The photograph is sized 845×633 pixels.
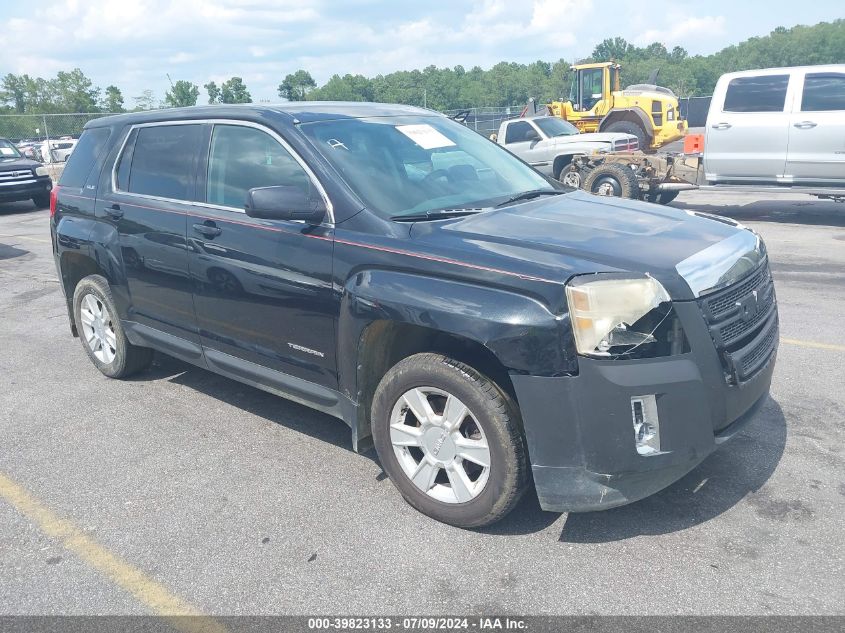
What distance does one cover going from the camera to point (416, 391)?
3338 mm

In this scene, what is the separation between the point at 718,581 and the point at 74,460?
135 inches

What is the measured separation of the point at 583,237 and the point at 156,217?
2.66m

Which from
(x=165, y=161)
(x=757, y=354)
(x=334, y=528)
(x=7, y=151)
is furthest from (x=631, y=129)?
(x=334, y=528)

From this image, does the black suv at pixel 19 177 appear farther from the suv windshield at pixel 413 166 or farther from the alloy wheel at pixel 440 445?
the alloy wheel at pixel 440 445

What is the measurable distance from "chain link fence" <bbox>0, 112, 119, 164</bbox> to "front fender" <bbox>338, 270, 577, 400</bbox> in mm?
27874

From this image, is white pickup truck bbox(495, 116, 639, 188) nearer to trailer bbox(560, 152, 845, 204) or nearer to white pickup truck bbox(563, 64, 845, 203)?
trailer bbox(560, 152, 845, 204)

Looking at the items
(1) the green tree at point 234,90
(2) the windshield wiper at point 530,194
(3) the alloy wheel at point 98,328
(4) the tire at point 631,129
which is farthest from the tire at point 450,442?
(1) the green tree at point 234,90

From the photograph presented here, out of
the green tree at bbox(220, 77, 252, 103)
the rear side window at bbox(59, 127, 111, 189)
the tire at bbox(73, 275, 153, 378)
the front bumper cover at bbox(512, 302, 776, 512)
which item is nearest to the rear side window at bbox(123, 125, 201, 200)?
the rear side window at bbox(59, 127, 111, 189)

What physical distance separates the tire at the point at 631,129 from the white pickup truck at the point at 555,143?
19.5 feet

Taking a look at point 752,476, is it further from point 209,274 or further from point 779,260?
point 779,260

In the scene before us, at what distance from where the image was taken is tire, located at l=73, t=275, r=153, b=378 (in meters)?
5.25

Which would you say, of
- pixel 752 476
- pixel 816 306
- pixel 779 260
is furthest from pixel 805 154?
pixel 752 476

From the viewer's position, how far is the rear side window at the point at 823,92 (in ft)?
34.7

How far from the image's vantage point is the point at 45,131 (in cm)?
2944
